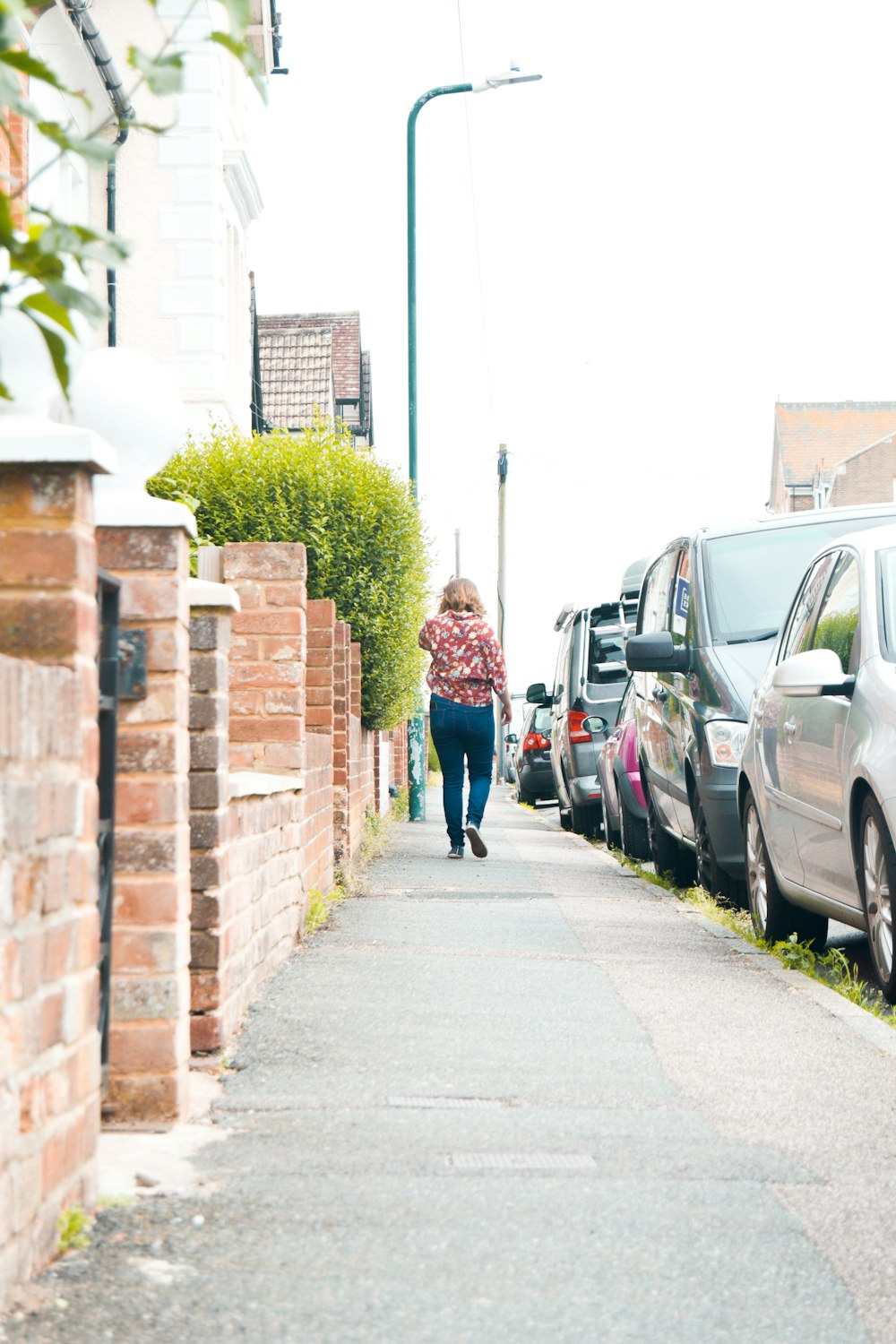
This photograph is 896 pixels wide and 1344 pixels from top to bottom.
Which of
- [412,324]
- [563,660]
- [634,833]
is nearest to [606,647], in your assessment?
[563,660]

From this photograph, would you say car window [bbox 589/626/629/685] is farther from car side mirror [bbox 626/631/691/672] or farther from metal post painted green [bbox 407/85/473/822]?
car side mirror [bbox 626/631/691/672]

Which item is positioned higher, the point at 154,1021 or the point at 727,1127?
the point at 154,1021

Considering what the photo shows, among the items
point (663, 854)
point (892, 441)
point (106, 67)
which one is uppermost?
point (892, 441)

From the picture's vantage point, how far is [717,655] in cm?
927

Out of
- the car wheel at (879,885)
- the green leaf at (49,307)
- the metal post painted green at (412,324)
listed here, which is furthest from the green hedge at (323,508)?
the green leaf at (49,307)

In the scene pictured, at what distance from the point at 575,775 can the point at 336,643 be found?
7902 mm

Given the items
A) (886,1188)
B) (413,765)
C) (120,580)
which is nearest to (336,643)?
(120,580)

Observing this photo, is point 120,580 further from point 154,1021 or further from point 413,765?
point 413,765

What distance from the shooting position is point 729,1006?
591cm

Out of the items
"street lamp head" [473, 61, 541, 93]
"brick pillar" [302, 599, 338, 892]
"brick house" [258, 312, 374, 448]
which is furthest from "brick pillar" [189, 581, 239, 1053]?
"brick house" [258, 312, 374, 448]

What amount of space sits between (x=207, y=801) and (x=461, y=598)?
25.8 feet

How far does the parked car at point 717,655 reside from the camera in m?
8.87

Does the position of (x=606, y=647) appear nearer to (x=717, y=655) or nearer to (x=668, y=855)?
(x=668, y=855)

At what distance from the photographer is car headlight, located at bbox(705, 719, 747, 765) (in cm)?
875
